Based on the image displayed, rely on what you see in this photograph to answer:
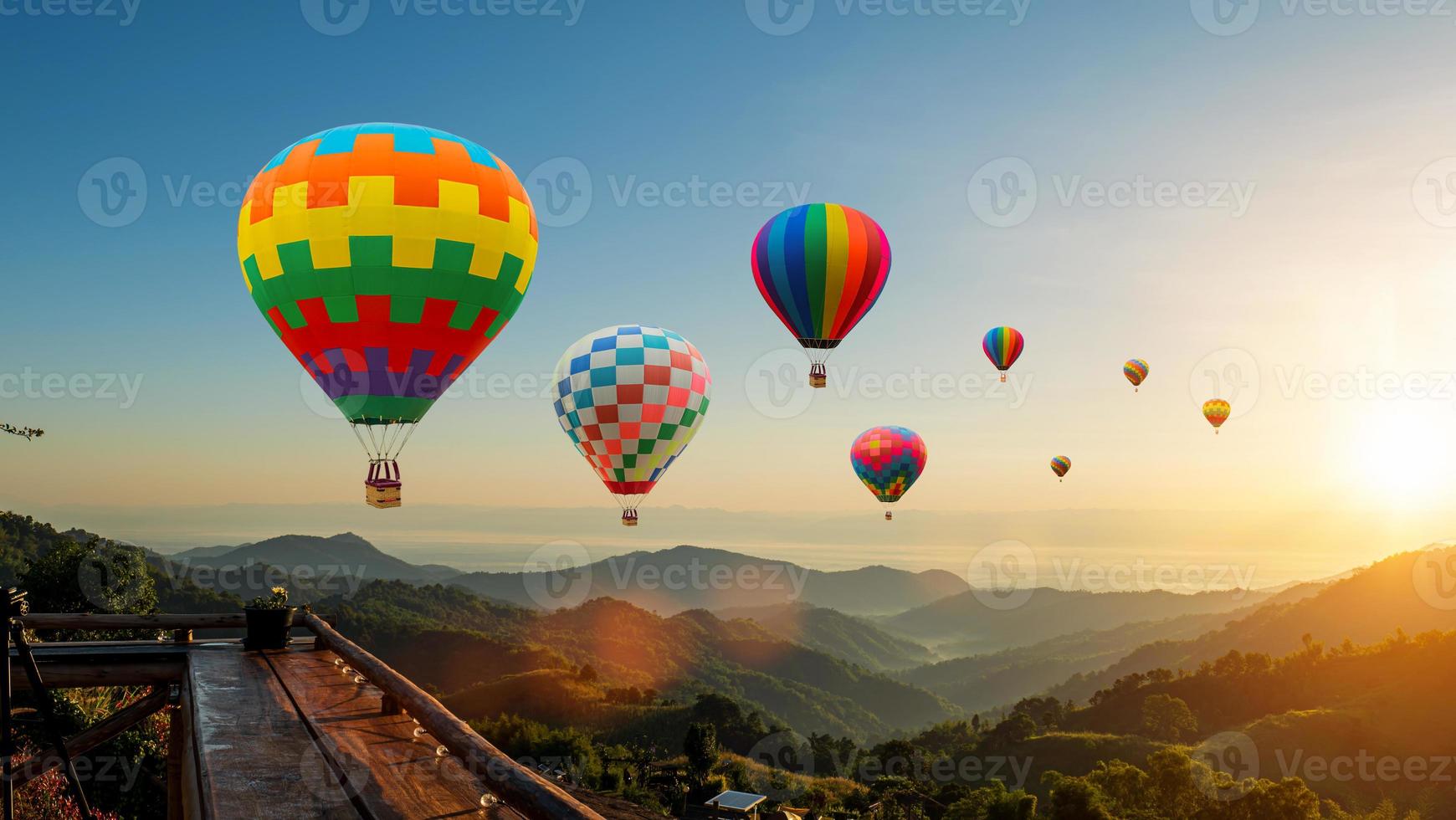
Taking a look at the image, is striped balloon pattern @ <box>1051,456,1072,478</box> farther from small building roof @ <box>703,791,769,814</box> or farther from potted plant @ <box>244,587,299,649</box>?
potted plant @ <box>244,587,299,649</box>

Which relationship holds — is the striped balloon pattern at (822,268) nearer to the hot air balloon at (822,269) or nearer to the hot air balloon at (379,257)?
the hot air balloon at (822,269)

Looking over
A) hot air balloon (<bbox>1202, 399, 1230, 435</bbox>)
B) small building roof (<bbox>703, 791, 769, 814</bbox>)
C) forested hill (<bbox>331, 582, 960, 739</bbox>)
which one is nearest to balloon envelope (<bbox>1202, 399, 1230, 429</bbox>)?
hot air balloon (<bbox>1202, 399, 1230, 435</bbox>)

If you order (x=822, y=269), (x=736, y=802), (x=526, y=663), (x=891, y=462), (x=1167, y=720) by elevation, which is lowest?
(x=1167, y=720)

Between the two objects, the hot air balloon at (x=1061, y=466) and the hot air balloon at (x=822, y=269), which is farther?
the hot air balloon at (x=1061, y=466)

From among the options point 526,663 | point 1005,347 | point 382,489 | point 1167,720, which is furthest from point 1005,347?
point 526,663

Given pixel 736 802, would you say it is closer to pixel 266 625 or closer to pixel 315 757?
pixel 266 625

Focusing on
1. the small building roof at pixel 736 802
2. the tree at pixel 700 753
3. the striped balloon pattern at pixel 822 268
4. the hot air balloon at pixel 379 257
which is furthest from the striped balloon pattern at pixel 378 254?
the tree at pixel 700 753
